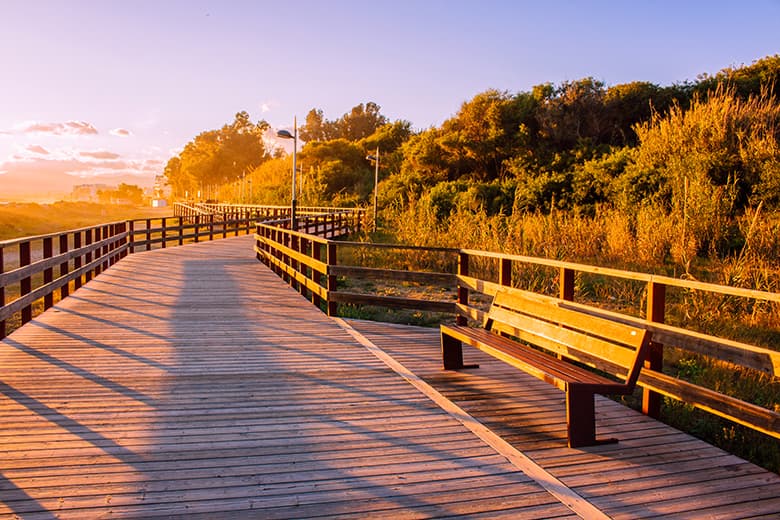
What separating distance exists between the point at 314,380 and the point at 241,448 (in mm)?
1583

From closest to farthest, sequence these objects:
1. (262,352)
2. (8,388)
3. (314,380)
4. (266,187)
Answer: (8,388)
(314,380)
(262,352)
(266,187)

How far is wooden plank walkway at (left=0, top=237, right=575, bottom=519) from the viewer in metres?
3.06

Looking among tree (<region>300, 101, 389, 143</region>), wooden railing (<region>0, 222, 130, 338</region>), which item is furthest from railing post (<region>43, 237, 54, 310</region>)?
tree (<region>300, 101, 389, 143</region>)

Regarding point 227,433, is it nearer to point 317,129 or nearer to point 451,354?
point 451,354

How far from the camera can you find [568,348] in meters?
4.80

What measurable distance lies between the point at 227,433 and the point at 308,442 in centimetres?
56

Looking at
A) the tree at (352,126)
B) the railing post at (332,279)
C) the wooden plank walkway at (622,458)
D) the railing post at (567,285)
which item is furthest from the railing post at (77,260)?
the tree at (352,126)

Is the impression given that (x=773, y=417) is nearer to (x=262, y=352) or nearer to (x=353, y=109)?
(x=262, y=352)

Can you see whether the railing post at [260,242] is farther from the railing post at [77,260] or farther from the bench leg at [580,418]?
the bench leg at [580,418]

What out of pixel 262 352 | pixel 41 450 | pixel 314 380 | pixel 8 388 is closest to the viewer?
pixel 41 450

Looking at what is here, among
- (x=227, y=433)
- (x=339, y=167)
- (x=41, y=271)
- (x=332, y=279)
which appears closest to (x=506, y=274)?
(x=332, y=279)

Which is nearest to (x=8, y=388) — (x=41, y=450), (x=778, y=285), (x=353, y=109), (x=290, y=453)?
(x=41, y=450)

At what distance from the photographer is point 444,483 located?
330cm

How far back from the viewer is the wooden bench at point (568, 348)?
3947 millimetres
